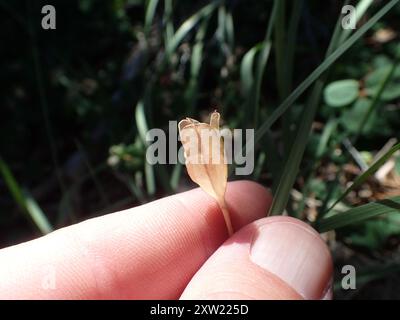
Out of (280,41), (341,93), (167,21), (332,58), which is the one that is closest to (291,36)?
(280,41)

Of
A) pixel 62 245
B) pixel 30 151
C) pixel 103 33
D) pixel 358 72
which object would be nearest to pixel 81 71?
pixel 103 33

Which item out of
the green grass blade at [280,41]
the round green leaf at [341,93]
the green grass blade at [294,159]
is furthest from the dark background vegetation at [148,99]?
the green grass blade at [294,159]

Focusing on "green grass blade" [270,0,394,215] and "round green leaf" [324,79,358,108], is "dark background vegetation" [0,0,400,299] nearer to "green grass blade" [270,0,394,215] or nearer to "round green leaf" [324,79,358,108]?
"round green leaf" [324,79,358,108]

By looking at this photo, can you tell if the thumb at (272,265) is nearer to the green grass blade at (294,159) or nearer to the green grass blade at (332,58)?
the green grass blade at (294,159)

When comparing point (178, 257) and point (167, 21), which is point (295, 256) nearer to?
point (178, 257)

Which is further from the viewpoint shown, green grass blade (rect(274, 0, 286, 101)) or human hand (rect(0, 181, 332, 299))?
green grass blade (rect(274, 0, 286, 101))

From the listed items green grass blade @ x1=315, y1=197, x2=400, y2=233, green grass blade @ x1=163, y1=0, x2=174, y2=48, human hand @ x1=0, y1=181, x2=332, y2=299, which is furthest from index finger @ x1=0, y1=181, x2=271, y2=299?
green grass blade @ x1=163, y1=0, x2=174, y2=48
